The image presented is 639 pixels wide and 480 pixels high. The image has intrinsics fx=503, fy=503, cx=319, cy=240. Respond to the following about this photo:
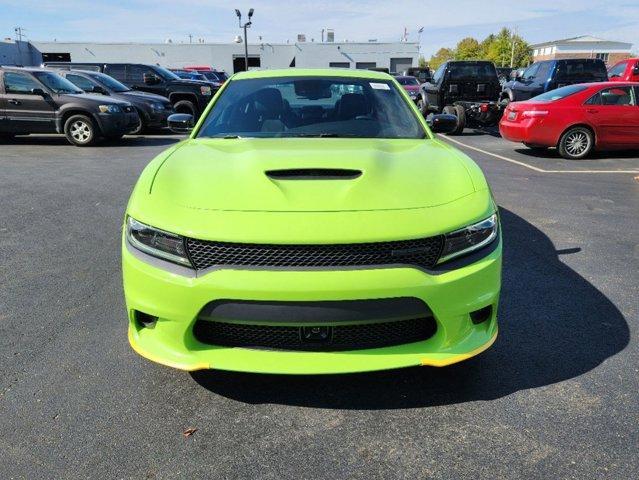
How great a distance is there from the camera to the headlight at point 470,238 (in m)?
2.28

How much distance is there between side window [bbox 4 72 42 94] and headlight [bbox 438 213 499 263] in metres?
11.6

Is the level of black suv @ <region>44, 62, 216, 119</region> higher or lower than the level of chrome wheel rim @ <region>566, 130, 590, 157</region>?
higher

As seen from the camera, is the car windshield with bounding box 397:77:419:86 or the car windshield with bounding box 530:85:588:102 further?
the car windshield with bounding box 397:77:419:86

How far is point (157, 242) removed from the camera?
7.61 feet

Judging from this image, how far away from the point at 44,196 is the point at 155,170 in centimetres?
507

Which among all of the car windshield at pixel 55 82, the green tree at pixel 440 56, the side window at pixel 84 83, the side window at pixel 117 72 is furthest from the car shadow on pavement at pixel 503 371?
the green tree at pixel 440 56

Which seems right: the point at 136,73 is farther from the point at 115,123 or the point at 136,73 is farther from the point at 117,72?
the point at 115,123

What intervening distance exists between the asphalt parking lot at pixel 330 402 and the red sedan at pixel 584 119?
264 inches

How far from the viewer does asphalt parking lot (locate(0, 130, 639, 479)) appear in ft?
7.06

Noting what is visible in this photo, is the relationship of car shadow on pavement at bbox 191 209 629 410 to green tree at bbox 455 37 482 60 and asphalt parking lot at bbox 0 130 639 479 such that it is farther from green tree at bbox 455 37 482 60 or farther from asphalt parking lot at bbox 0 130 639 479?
green tree at bbox 455 37 482 60

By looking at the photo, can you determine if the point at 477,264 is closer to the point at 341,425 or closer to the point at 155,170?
the point at 341,425

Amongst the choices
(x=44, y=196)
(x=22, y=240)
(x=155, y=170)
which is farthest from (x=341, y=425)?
(x=44, y=196)

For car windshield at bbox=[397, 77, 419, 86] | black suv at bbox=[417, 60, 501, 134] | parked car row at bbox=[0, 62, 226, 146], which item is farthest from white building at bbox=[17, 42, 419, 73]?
parked car row at bbox=[0, 62, 226, 146]

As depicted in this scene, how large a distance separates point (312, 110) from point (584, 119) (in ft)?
27.5
